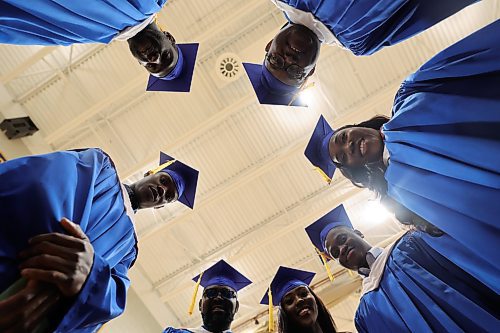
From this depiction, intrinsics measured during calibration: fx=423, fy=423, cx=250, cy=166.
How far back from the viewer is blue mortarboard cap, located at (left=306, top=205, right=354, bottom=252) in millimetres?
4047

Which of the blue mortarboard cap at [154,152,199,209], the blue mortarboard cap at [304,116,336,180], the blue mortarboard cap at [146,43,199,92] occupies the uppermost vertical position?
the blue mortarboard cap at [146,43,199,92]

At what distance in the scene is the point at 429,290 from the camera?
7.64 ft

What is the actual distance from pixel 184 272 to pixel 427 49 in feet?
20.5

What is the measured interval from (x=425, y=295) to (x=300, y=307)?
128cm

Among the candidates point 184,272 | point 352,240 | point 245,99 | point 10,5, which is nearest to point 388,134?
point 352,240

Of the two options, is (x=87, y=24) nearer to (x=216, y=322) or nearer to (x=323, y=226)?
(x=216, y=322)

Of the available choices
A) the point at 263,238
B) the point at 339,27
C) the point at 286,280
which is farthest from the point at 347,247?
the point at 263,238

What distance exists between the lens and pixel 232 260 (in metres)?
8.30

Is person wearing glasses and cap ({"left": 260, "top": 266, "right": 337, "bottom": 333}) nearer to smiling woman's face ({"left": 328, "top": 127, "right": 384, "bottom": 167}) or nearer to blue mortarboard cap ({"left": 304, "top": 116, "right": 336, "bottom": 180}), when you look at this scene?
blue mortarboard cap ({"left": 304, "top": 116, "right": 336, "bottom": 180})

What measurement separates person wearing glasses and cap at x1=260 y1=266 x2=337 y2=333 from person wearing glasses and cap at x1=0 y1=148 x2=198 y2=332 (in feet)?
5.64

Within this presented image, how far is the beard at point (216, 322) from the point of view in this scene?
11.7 feet

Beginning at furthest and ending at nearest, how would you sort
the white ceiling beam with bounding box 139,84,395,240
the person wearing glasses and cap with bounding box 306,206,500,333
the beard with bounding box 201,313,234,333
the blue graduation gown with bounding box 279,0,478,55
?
the white ceiling beam with bounding box 139,84,395,240 < the beard with bounding box 201,313,234,333 < the blue graduation gown with bounding box 279,0,478,55 < the person wearing glasses and cap with bounding box 306,206,500,333

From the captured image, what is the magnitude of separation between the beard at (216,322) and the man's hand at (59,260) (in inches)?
87.7

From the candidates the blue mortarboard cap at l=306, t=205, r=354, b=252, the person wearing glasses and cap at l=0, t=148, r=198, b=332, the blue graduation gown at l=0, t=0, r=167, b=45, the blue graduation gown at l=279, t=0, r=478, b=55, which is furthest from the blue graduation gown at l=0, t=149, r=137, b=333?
the blue mortarboard cap at l=306, t=205, r=354, b=252
